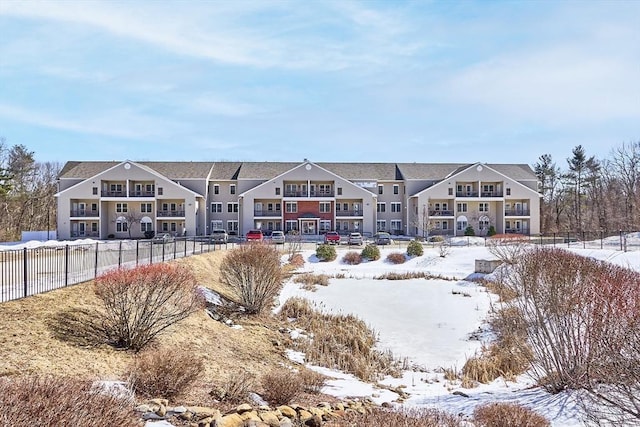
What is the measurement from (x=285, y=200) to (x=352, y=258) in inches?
749

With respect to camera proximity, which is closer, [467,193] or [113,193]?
[113,193]

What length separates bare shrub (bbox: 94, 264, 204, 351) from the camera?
1141 cm

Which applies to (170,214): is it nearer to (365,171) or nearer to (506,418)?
(365,171)

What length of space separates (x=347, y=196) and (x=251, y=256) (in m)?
37.7

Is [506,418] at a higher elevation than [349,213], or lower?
lower

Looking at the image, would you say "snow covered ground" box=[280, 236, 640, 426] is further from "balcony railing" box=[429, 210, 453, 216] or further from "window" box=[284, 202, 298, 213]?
"balcony railing" box=[429, 210, 453, 216]

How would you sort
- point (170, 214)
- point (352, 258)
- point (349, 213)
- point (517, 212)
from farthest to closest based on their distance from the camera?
point (517, 212) < point (349, 213) < point (170, 214) < point (352, 258)

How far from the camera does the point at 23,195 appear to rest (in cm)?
5750

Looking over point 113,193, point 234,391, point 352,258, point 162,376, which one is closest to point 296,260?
point 352,258

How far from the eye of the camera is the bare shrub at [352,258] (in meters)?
38.7

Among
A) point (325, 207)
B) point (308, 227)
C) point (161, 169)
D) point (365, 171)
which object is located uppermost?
point (161, 169)

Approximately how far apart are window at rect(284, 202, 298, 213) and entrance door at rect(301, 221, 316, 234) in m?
1.87

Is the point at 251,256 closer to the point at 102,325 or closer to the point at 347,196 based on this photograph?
the point at 102,325

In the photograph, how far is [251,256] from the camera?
19578 mm
